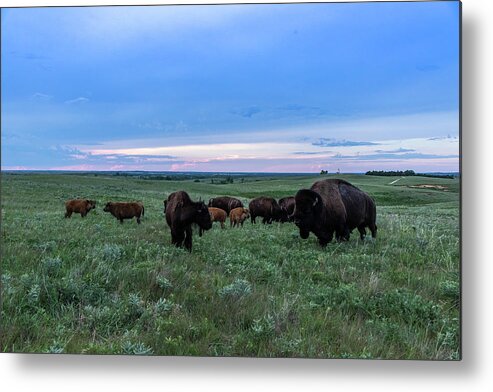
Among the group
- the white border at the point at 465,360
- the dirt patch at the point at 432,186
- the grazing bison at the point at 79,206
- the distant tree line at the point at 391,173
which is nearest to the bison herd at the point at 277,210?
the grazing bison at the point at 79,206

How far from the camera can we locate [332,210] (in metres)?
6.12

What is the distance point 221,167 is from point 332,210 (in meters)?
1.49

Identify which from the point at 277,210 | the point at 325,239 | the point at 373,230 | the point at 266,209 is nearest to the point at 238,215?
the point at 266,209

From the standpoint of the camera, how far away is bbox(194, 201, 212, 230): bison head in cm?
575

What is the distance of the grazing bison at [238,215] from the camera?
582cm

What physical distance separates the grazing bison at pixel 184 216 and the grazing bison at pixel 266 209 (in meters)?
0.51

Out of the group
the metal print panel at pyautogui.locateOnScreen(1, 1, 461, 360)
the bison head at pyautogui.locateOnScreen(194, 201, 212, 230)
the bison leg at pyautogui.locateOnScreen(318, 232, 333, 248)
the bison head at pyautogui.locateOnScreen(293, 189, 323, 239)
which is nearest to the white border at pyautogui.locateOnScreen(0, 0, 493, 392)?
the metal print panel at pyautogui.locateOnScreen(1, 1, 461, 360)

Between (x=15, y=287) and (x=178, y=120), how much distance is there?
232cm

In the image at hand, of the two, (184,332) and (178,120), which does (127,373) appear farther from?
(178,120)

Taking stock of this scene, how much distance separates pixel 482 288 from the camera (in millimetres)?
4938

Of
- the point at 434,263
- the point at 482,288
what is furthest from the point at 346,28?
the point at 482,288

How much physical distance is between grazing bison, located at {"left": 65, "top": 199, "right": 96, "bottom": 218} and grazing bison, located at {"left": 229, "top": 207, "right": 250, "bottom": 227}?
1.46 m

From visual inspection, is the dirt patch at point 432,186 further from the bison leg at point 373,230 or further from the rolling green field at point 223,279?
the bison leg at point 373,230

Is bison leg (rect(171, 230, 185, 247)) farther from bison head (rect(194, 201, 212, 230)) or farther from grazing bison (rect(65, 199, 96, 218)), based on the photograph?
grazing bison (rect(65, 199, 96, 218))
